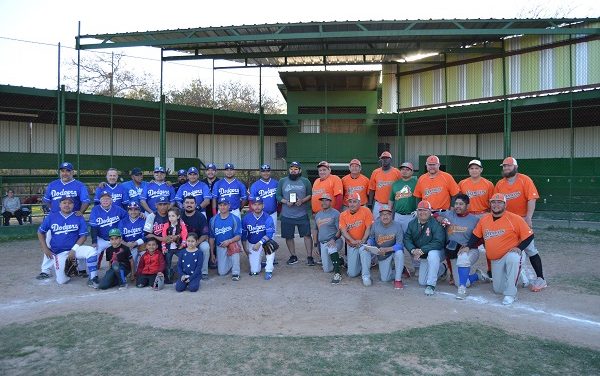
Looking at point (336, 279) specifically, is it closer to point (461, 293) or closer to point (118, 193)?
point (461, 293)

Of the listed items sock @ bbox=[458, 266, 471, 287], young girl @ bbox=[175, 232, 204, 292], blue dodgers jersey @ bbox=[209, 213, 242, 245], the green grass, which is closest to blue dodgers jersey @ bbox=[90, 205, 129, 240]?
blue dodgers jersey @ bbox=[209, 213, 242, 245]

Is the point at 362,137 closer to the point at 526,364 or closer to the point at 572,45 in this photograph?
the point at 572,45

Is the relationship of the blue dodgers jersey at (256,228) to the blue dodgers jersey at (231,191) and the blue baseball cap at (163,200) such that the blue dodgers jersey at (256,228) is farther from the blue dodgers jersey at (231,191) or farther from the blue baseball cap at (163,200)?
the blue baseball cap at (163,200)

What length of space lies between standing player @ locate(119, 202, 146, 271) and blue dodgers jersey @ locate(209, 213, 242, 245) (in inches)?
43.8

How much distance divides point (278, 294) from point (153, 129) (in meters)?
12.8

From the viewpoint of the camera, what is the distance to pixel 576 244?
980 centimetres

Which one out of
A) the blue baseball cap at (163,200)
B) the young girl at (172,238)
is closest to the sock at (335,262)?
the young girl at (172,238)

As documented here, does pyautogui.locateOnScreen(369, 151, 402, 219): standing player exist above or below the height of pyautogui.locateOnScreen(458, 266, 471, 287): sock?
above

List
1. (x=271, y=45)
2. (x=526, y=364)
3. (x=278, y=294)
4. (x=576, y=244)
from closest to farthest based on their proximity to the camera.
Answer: (x=526, y=364)
(x=278, y=294)
(x=576, y=244)
(x=271, y=45)

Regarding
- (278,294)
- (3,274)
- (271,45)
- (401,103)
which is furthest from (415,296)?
(401,103)

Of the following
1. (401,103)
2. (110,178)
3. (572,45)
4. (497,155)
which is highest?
(572,45)

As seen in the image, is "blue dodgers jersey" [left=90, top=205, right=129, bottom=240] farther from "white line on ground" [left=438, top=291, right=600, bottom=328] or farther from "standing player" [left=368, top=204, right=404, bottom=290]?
"white line on ground" [left=438, top=291, right=600, bottom=328]

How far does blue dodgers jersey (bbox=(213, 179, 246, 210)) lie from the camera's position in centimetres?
830

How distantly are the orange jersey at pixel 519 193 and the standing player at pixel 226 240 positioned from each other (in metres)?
4.14
